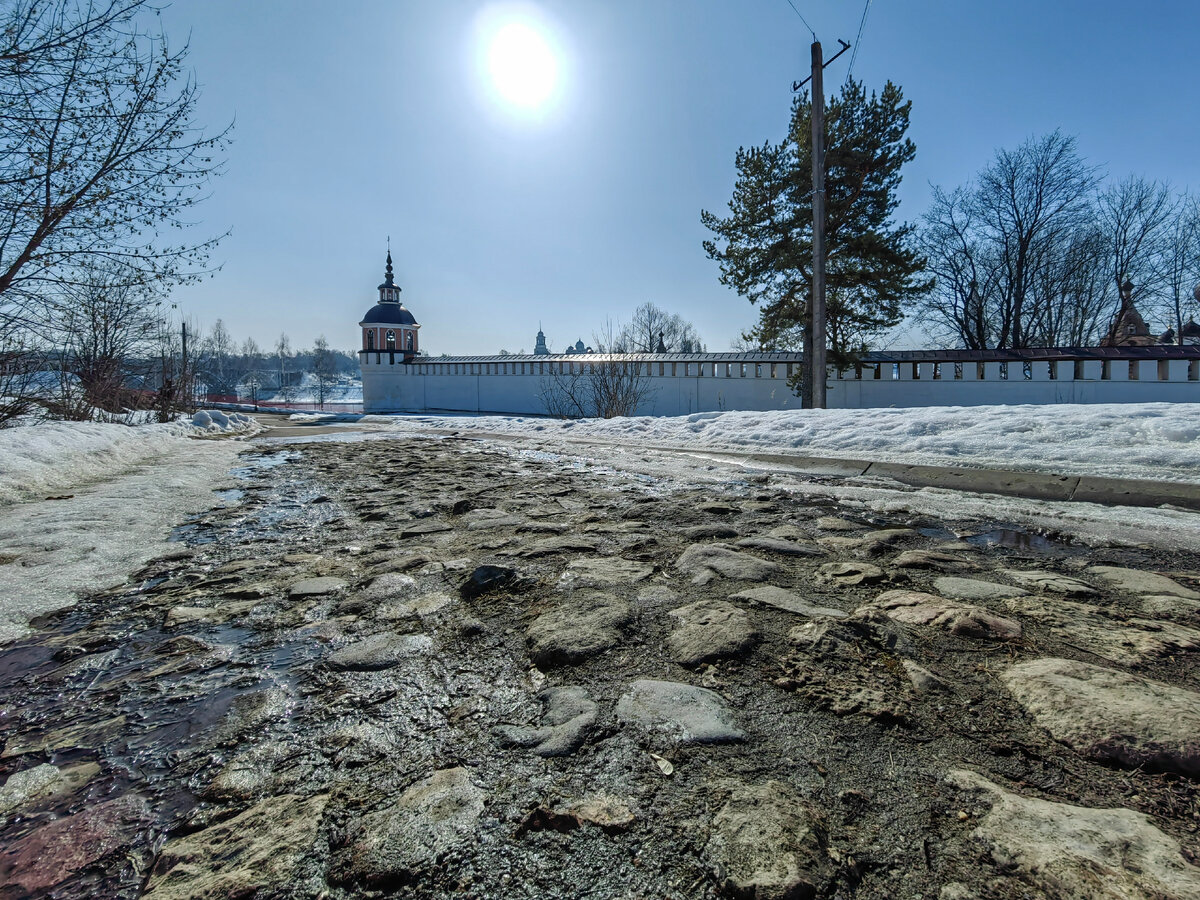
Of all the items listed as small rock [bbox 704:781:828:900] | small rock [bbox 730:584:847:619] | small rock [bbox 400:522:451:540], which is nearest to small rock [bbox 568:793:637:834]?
small rock [bbox 704:781:828:900]

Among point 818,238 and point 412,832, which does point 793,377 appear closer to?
point 818,238

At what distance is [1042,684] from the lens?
140 cm

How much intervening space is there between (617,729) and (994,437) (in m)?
4.90

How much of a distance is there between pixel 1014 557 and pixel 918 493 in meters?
1.56

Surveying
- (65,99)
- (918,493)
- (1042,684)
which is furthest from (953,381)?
(65,99)

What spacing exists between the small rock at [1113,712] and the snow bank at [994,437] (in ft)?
10.6

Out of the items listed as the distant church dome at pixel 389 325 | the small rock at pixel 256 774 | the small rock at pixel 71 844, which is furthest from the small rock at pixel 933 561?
the distant church dome at pixel 389 325

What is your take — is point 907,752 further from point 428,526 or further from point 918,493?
point 918,493

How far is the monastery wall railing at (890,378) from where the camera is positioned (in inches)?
576

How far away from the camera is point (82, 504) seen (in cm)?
365

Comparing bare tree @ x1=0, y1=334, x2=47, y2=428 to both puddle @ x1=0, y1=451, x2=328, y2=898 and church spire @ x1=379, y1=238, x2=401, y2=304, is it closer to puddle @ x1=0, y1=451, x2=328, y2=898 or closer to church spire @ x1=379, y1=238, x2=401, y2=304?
puddle @ x1=0, y1=451, x2=328, y2=898

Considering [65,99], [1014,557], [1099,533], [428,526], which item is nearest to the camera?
[1014,557]

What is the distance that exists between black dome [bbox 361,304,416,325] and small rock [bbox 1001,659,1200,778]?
39.9 metres

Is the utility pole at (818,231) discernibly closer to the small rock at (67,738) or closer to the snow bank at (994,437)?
the snow bank at (994,437)
